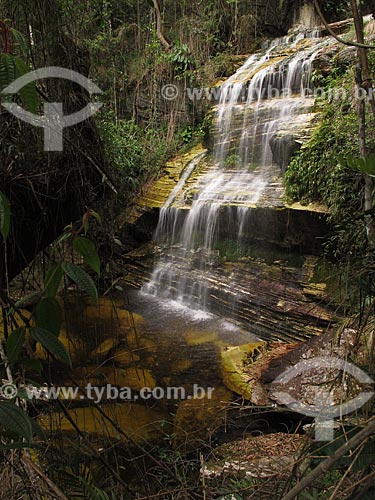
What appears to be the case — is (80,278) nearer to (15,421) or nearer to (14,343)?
(14,343)

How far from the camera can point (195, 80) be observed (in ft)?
32.5

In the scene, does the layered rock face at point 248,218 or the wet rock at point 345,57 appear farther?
the wet rock at point 345,57

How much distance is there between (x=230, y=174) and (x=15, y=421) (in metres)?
7.36

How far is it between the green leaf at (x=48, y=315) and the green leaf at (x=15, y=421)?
170 mm

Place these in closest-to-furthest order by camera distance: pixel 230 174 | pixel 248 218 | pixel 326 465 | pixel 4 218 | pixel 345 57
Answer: pixel 326 465
pixel 4 218
pixel 248 218
pixel 345 57
pixel 230 174

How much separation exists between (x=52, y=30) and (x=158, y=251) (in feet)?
20.3

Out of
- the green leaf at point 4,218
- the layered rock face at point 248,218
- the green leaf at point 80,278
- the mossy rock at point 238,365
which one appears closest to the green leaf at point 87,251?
the green leaf at point 80,278

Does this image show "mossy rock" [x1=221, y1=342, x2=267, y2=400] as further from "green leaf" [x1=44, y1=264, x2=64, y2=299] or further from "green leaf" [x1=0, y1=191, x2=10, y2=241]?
"green leaf" [x1=0, y1=191, x2=10, y2=241]

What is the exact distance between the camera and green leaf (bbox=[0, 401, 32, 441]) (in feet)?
2.66

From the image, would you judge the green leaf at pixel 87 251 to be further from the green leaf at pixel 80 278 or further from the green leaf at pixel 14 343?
the green leaf at pixel 14 343

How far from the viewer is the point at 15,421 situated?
0.82 m

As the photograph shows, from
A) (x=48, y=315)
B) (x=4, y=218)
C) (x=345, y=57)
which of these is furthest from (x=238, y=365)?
(x=345, y=57)

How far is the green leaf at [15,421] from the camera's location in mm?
810

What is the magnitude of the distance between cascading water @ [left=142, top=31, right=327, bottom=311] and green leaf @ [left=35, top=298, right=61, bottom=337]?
5.68 meters
